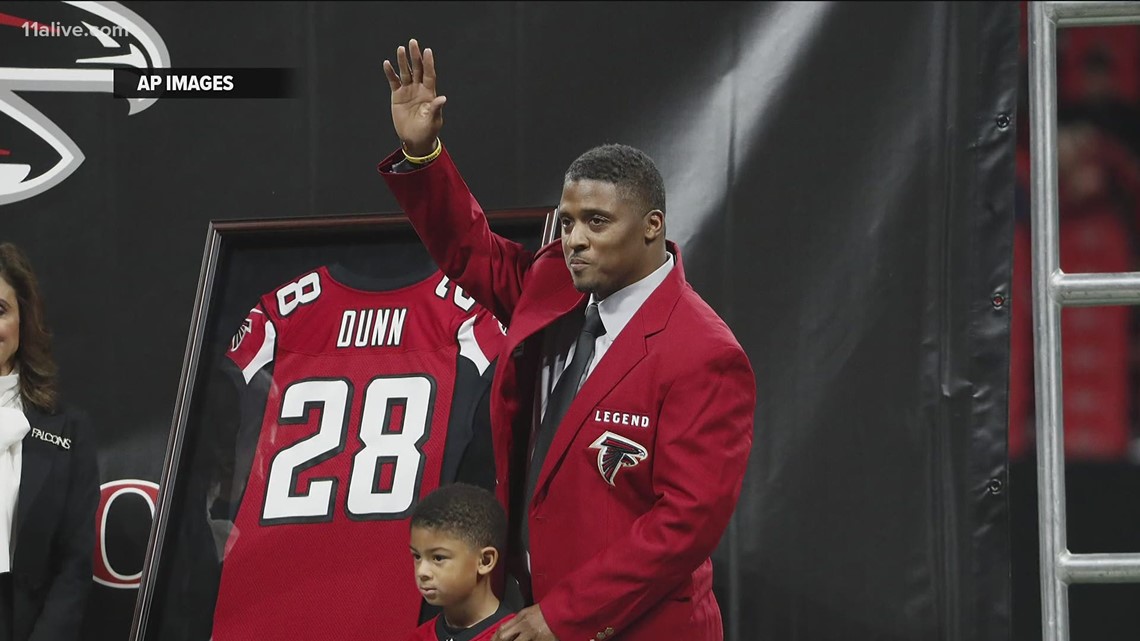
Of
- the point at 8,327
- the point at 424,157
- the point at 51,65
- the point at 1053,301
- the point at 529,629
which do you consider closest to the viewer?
the point at 1053,301

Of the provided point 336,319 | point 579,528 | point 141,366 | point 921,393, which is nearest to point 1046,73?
point 579,528

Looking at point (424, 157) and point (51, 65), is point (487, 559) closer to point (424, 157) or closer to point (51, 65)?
point (424, 157)

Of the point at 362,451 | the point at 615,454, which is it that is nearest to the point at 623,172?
the point at 615,454

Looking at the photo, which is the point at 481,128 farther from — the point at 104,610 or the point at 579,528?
the point at 104,610

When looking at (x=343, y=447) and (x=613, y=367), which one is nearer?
(x=613, y=367)

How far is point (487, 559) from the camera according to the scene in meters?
2.19

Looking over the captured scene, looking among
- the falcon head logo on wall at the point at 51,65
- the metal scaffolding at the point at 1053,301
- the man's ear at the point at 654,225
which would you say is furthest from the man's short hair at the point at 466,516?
the falcon head logo on wall at the point at 51,65

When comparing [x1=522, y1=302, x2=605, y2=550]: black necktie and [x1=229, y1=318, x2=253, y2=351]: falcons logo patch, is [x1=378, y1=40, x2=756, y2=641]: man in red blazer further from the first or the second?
[x1=229, y1=318, x2=253, y2=351]: falcons logo patch

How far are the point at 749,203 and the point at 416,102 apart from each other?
0.94m

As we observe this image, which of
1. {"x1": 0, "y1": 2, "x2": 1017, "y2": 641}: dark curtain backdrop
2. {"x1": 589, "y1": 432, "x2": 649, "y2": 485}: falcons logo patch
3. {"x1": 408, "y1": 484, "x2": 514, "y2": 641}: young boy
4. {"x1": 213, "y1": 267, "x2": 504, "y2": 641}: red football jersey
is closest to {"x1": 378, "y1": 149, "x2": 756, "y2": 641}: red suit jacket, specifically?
{"x1": 589, "y1": 432, "x2": 649, "y2": 485}: falcons logo patch

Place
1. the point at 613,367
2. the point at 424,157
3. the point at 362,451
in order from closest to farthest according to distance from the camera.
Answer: the point at 613,367
the point at 424,157
the point at 362,451

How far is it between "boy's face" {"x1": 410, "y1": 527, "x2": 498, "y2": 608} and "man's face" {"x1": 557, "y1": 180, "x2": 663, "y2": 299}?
497 mm

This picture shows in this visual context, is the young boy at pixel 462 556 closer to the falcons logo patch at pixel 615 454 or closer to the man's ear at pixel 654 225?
the falcons logo patch at pixel 615 454

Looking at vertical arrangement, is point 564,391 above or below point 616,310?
below
